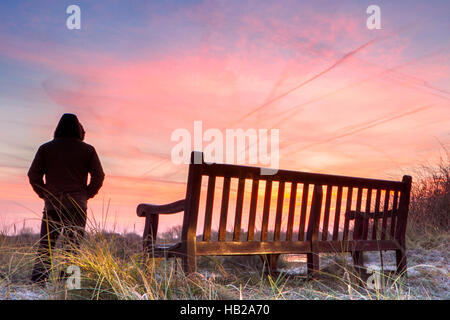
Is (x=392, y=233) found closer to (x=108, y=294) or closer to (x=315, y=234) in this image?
(x=315, y=234)

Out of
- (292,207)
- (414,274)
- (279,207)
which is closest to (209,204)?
(279,207)

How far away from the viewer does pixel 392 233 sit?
6.17m

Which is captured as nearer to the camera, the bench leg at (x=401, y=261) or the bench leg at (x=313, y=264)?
the bench leg at (x=313, y=264)

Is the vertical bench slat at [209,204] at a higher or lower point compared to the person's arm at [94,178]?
lower

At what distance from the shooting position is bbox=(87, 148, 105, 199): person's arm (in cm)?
490

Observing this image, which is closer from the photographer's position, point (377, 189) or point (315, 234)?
point (315, 234)

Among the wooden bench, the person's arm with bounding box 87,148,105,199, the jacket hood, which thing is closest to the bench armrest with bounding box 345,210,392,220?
the wooden bench

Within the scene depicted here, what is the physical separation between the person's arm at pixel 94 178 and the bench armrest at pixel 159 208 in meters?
0.66

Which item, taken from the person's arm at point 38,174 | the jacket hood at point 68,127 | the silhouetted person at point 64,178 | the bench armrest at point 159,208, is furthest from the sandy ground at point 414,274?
the jacket hood at point 68,127

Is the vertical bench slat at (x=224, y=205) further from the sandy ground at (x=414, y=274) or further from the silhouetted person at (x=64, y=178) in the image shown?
the silhouetted person at (x=64, y=178)

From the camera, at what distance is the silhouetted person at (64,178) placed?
4766mm

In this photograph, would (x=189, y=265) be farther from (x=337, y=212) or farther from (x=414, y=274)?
(x=414, y=274)

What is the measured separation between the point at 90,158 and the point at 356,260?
3.26 m
